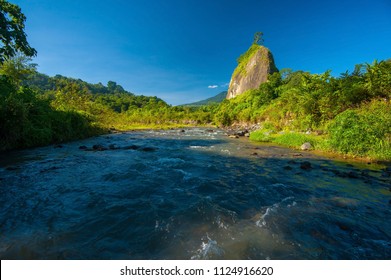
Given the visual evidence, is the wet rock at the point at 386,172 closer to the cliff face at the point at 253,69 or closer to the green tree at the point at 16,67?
the green tree at the point at 16,67

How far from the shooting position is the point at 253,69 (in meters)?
119

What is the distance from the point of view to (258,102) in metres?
62.4

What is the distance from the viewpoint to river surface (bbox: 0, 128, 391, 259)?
4742 mm

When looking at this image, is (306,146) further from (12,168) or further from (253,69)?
(253,69)

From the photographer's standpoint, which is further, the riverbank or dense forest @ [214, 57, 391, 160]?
dense forest @ [214, 57, 391, 160]

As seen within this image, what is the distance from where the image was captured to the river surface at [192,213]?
474cm

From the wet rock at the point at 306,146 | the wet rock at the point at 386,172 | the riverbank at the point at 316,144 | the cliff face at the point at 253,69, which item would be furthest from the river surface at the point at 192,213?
the cliff face at the point at 253,69

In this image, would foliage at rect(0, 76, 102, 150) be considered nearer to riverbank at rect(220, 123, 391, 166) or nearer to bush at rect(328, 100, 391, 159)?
riverbank at rect(220, 123, 391, 166)

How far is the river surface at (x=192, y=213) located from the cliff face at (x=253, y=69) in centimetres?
11106

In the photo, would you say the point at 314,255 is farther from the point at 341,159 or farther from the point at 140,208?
the point at 341,159

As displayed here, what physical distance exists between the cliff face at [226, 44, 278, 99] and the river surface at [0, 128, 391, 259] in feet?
364

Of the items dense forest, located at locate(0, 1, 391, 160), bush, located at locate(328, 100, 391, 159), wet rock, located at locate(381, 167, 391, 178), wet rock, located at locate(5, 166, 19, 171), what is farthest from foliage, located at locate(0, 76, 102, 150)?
bush, located at locate(328, 100, 391, 159)

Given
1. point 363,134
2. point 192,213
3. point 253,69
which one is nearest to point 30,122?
point 192,213

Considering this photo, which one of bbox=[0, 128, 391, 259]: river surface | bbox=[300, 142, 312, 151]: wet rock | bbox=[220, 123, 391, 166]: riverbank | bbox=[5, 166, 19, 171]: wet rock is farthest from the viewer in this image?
bbox=[300, 142, 312, 151]: wet rock
